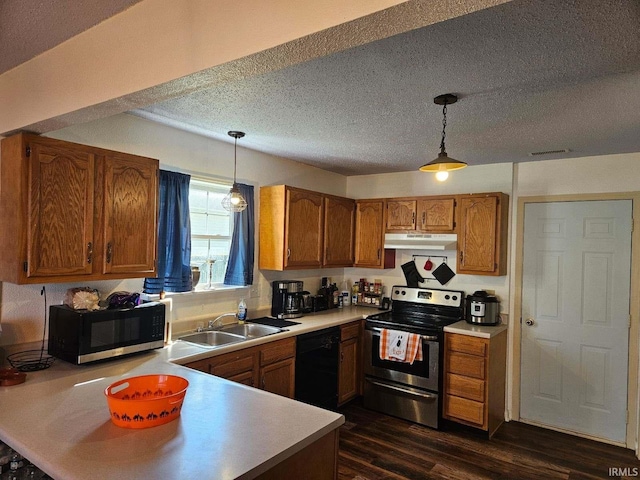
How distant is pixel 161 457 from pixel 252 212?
8.79 ft

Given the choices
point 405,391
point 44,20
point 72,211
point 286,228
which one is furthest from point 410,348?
point 44,20

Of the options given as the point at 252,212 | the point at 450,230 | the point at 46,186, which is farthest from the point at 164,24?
the point at 450,230

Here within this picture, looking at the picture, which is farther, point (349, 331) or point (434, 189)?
point (434, 189)

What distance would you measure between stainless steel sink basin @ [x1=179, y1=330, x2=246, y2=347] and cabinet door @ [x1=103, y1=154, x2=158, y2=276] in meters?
0.76

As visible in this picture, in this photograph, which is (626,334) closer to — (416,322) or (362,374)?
(416,322)

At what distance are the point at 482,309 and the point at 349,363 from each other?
1.37m

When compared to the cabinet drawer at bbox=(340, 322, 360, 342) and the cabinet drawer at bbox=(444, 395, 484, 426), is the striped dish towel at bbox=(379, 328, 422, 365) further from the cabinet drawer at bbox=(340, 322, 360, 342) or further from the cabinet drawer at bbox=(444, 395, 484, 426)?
the cabinet drawer at bbox=(444, 395, 484, 426)

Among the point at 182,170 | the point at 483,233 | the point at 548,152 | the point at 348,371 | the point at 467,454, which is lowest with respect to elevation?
the point at 467,454

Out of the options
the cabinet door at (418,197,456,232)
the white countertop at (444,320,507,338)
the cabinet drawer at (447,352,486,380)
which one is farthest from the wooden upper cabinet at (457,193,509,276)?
the cabinet drawer at (447,352,486,380)

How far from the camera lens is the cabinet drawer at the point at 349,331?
12.9ft

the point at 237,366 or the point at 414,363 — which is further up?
the point at 237,366

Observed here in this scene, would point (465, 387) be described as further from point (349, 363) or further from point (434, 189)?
point (434, 189)

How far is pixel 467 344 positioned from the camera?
3621 mm

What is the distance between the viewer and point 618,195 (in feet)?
11.7
